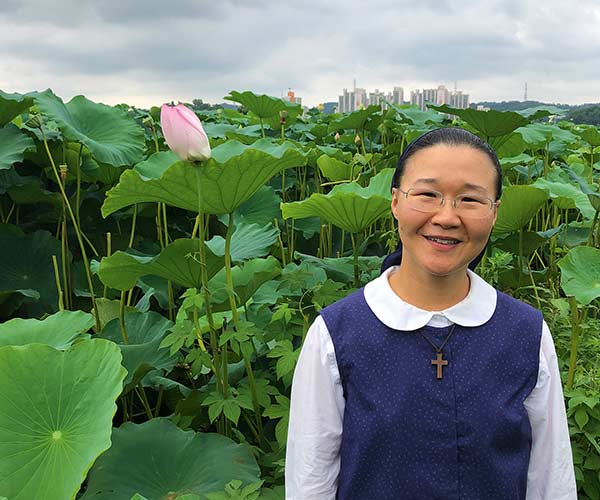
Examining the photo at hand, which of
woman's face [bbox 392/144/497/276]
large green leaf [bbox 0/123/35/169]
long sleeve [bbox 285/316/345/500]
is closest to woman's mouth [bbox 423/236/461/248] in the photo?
woman's face [bbox 392/144/497/276]

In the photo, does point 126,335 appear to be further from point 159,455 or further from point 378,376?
point 378,376

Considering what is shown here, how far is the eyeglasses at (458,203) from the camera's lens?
0.89 metres

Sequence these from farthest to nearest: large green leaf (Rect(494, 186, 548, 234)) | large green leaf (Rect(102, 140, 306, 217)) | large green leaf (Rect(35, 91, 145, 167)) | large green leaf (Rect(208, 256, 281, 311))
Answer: large green leaf (Rect(35, 91, 145, 167))
large green leaf (Rect(494, 186, 548, 234))
large green leaf (Rect(208, 256, 281, 311))
large green leaf (Rect(102, 140, 306, 217))

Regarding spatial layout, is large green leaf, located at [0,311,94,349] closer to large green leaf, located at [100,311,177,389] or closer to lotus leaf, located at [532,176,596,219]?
large green leaf, located at [100,311,177,389]

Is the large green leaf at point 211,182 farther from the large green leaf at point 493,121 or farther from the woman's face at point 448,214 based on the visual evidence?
the large green leaf at point 493,121

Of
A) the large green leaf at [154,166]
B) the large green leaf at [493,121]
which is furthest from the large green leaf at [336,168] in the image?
the large green leaf at [154,166]

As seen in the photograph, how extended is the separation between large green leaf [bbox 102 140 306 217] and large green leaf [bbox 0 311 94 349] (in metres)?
0.29

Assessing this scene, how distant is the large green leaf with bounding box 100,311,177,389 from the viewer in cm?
146

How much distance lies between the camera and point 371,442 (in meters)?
0.94

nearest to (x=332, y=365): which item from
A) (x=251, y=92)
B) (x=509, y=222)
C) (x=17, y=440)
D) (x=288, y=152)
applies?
(x=288, y=152)

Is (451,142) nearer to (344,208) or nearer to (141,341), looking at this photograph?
(344,208)

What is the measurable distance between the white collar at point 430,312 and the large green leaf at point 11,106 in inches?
61.2

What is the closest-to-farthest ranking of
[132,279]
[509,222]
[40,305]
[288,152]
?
[288,152], [132,279], [509,222], [40,305]

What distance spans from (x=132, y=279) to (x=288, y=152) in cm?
44
